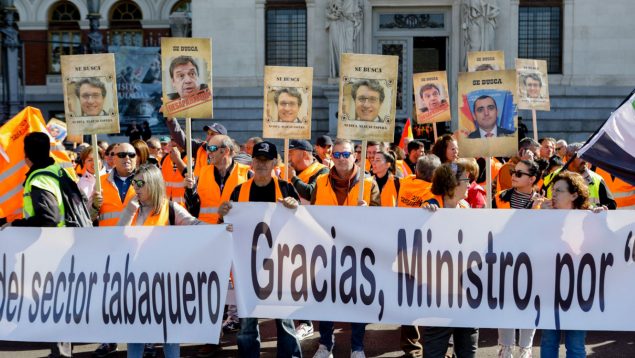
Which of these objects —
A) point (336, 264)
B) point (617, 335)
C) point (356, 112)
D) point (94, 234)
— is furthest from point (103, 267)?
point (617, 335)

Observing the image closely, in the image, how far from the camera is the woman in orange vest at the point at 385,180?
27.0 feet

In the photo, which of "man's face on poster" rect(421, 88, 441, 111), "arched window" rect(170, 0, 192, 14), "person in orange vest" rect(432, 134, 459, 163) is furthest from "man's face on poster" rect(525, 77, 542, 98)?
"arched window" rect(170, 0, 192, 14)

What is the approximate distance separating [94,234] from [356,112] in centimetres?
230

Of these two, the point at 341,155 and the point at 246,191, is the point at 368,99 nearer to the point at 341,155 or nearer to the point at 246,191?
the point at 341,155

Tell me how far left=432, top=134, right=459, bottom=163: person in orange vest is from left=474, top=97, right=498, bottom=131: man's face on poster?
Result: 8.31 ft

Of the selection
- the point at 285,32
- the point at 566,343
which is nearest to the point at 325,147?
the point at 566,343

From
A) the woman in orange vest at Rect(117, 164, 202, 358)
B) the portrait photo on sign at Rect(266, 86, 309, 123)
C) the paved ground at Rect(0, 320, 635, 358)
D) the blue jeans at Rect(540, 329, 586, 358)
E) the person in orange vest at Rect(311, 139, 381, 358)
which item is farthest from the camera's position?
the portrait photo on sign at Rect(266, 86, 309, 123)

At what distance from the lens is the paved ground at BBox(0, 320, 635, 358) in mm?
8008

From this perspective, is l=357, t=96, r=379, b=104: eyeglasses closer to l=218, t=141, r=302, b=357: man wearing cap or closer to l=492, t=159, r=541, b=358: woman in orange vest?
l=218, t=141, r=302, b=357: man wearing cap

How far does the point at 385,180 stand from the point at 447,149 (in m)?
1.60

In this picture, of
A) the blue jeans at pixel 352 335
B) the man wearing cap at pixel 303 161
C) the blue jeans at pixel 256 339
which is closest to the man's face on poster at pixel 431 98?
the man wearing cap at pixel 303 161

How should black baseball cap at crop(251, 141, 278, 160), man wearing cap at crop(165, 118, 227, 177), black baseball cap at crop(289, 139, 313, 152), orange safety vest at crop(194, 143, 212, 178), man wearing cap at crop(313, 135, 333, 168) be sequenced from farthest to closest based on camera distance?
man wearing cap at crop(313, 135, 333, 168)
orange safety vest at crop(194, 143, 212, 178)
man wearing cap at crop(165, 118, 227, 177)
black baseball cap at crop(289, 139, 313, 152)
black baseball cap at crop(251, 141, 278, 160)

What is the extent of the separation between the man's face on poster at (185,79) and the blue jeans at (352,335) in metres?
2.48

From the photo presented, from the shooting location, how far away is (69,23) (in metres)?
37.1
